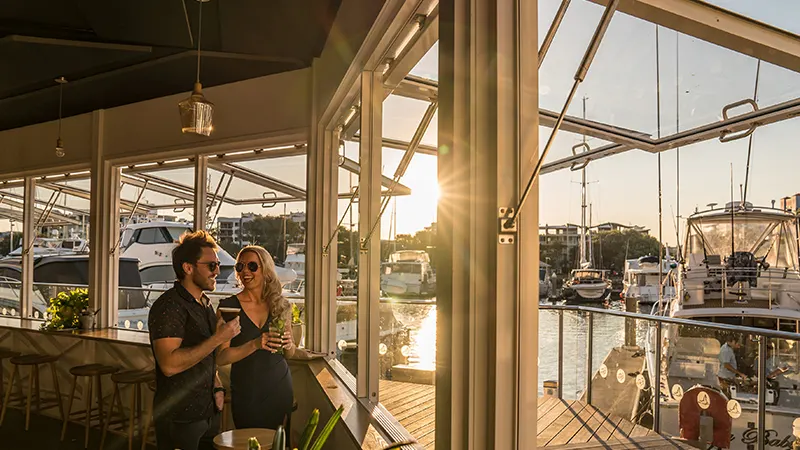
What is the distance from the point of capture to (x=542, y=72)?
1135 millimetres

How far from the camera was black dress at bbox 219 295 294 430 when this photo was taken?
8.91 feet

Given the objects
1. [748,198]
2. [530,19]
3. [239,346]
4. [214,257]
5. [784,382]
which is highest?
[530,19]

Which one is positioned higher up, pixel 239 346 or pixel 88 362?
pixel 239 346

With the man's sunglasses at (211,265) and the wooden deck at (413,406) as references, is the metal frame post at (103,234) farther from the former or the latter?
the wooden deck at (413,406)

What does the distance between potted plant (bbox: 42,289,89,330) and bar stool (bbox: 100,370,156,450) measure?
3.34ft

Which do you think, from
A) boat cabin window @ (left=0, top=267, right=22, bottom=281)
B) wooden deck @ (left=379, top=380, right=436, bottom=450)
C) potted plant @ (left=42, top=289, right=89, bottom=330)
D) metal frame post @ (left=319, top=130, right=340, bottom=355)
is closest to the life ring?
wooden deck @ (left=379, top=380, right=436, bottom=450)

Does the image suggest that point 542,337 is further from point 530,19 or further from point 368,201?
point 368,201

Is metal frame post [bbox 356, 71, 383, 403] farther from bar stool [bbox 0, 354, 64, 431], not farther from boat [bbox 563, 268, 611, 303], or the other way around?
bar stool [bbox 0, 354, 64, 431]

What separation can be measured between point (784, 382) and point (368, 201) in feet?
6.43

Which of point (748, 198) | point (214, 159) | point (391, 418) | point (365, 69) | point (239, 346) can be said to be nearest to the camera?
point (748, 198)

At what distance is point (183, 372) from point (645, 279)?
210cm

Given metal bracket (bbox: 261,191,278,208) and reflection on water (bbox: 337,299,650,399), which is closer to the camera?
reflection on water (bbox: 337,299,650,399)

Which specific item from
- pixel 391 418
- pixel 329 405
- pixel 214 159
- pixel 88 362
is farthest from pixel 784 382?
pixel 88 362

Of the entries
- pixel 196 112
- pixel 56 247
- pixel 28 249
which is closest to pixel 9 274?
pixel 28 249
